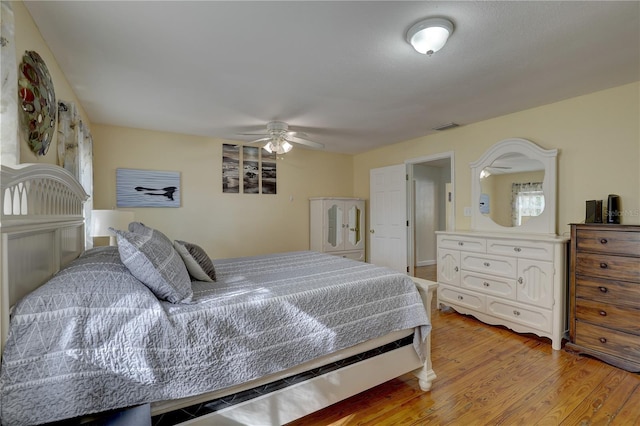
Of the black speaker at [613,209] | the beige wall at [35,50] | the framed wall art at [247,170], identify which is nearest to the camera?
the beige wall at [35,50]

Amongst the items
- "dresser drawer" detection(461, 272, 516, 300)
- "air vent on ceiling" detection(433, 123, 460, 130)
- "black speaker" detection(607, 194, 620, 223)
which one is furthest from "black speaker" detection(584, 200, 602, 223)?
"air vent on ceiling" detection(433, 123, 460, 130)

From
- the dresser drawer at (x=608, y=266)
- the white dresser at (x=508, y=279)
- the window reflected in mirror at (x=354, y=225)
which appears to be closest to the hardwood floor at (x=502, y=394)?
the white dresser at (x=508, y=279)

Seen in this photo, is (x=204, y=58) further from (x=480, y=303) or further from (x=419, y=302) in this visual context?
(x=480, y=303)

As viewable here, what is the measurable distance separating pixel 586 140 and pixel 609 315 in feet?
5.49

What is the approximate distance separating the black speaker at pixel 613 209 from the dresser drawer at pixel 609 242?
26 centimetres

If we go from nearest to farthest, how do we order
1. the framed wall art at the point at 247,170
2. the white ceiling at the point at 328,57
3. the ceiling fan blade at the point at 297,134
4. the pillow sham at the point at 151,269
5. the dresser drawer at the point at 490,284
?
the pillow sham at the point at 151,269, the white ceiling at the point at 328,57, the dresser drawer at the point at 490,284, the ceiling fan blade at the point at 297,134, the framed wall art at the point at 247,170

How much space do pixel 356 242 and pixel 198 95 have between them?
371 centimetres

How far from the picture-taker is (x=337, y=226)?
527 centimetres

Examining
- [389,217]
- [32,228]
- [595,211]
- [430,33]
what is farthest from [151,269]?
[389,217]

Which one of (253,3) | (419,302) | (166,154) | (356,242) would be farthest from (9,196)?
(356,242)

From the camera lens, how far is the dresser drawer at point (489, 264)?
9.82 ft

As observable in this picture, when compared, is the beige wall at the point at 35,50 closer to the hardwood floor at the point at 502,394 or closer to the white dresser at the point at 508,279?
the hardwood floor at the point at 502,394

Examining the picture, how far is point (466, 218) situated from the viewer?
3910mm

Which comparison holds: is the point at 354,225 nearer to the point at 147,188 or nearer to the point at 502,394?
the point at 147,188
